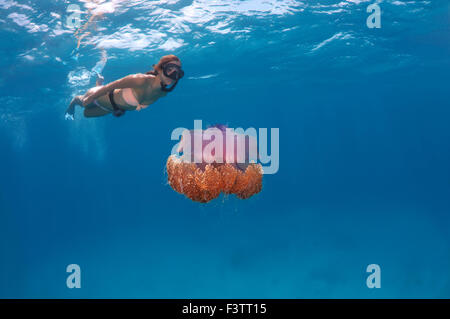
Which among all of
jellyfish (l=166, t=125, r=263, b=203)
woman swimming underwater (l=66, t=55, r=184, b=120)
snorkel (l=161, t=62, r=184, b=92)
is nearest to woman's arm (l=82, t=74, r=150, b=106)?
woman swimming underwater (l=66, t=55, r=184, b=120)

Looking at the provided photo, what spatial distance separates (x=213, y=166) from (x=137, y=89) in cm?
190

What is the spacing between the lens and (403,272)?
21.6 m

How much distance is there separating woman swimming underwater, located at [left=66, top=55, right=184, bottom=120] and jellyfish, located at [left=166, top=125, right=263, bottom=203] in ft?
3.04

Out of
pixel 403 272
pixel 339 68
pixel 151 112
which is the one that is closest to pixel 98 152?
pixel 151 112

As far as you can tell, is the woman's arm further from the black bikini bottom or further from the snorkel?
the snorkel

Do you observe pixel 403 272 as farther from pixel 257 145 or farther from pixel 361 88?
pixel 257 145

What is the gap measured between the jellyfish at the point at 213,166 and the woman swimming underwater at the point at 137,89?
93 centimetres

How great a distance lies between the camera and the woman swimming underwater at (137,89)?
4.72 m

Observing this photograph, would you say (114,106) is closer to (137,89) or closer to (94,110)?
(137,89)

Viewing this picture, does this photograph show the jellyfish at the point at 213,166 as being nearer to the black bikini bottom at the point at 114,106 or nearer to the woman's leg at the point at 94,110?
the black bikini bottom at the point at 114,106

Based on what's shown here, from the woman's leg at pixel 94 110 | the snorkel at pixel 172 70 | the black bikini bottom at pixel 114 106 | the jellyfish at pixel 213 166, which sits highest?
the woman's leg at pixel 94 110

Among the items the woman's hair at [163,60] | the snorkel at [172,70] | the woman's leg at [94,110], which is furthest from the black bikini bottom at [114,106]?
the snorkel at [172,70]

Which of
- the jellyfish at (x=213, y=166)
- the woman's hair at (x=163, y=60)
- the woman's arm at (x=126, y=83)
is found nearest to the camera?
the jellyfish at (x=213, y=166)

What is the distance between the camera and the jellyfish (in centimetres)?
440
